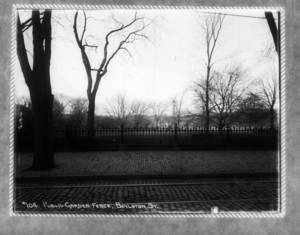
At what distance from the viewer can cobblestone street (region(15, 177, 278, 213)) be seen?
3428mm

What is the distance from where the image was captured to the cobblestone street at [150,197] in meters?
3.43

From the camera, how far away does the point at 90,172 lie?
21.2 ft

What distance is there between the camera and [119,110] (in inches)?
312

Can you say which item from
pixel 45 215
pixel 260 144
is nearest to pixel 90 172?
pixel 45 215

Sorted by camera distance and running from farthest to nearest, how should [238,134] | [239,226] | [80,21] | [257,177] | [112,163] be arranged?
[238,134] → [112,163] → [257,177] → [80,21] → [239,226]

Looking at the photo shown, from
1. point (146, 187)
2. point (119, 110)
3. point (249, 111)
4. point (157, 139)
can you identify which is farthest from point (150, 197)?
point (249, 111)

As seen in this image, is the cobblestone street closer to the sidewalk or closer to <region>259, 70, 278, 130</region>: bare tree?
the sidewalk

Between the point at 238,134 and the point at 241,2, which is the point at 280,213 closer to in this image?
the point at 241,2

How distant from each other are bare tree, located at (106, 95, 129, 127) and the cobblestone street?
7.30 feet

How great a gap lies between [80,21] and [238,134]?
9863mm

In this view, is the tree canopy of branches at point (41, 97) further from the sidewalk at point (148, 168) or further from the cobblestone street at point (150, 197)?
the cobblestone street at point (150, 197)

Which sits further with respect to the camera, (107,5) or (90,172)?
(90,172)

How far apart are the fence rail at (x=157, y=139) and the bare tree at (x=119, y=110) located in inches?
35.0

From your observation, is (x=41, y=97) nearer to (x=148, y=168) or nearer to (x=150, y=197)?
(x=148, y=168)
